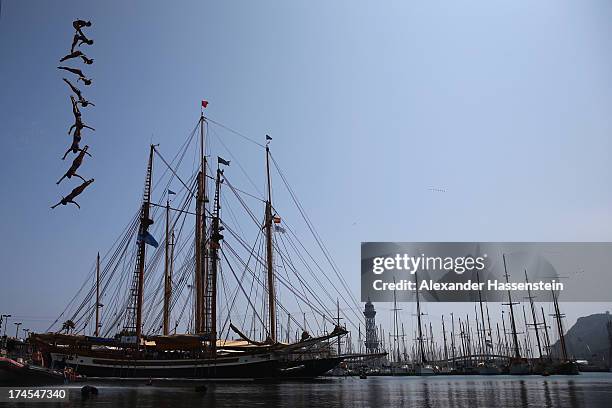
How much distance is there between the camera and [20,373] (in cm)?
4925

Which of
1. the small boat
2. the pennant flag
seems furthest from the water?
the pennant flag

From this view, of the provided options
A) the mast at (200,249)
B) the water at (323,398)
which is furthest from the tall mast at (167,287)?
the water at (323,398)

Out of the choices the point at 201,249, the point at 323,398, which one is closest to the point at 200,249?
the point at 201,249

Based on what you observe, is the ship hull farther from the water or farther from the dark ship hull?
the water

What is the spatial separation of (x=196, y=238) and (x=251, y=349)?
70.4ft

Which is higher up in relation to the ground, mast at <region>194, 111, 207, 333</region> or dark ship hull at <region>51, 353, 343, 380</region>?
mast at <region>194, 111, 207, 333</region>

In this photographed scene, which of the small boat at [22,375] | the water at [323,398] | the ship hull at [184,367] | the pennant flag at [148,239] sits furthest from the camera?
the pennant flag at [148,239]

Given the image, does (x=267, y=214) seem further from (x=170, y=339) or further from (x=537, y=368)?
(x=537, y=368)

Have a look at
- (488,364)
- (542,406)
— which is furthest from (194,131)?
(488,364)

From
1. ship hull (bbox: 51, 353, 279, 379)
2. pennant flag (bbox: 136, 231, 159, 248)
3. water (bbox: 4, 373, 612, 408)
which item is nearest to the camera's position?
water (bbox: 4, 373, 612, 408)

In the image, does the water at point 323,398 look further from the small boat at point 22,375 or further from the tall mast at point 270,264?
the tall mast at point 270,264

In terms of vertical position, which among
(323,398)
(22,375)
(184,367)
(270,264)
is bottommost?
(323,398)

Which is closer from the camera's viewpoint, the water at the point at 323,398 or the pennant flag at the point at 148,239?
the water at the point at 323,398

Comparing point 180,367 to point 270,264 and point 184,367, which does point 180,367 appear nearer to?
point 184,367
